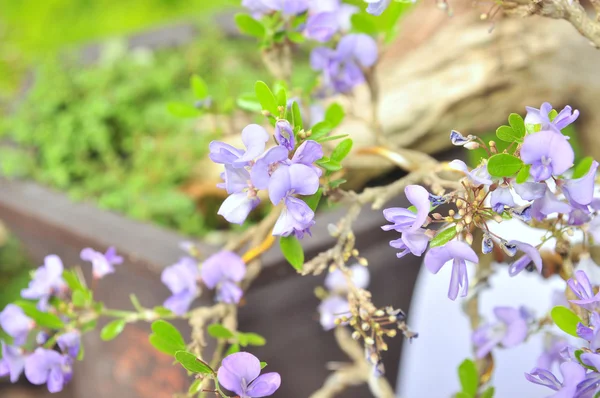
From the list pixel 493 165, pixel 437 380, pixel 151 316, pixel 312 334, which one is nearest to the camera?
pixel 493 165

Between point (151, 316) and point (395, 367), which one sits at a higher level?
point (151, 316)

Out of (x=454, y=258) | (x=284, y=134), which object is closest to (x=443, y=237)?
(x=454, y=258)

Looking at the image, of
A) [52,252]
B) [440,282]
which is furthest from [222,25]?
[440,282]

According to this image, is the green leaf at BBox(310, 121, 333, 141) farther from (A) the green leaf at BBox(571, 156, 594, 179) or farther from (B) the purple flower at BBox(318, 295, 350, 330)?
(B) the purple flower at BBox(318, 295, 350, 330)

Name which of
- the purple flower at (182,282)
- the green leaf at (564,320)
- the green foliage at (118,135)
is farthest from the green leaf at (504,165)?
the green foliage at (118,135)

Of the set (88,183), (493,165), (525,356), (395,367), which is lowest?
(395,367)

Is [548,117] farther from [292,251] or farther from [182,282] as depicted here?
[182,282]

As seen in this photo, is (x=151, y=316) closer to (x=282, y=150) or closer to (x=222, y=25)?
(x=282, y=150)
